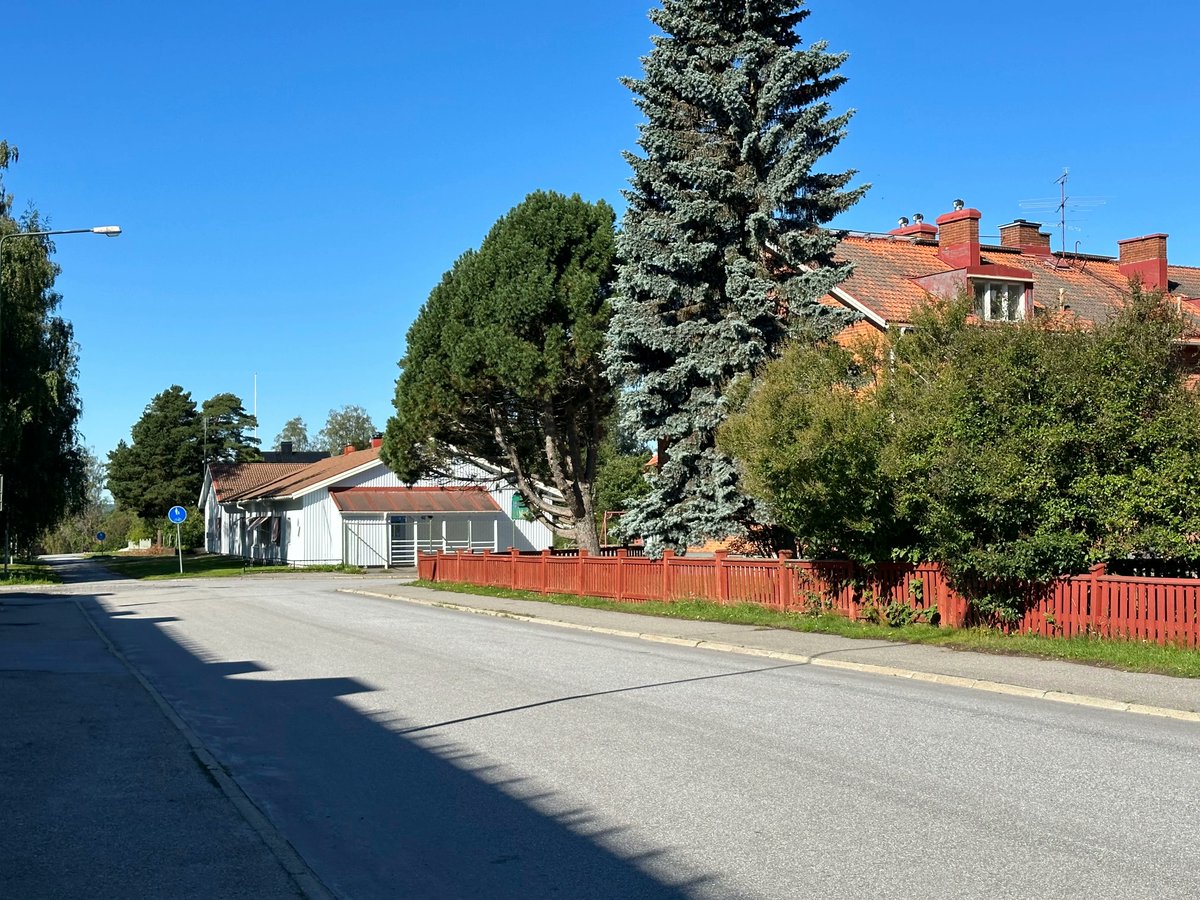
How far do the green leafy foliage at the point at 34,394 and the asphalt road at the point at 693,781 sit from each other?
1122 inches

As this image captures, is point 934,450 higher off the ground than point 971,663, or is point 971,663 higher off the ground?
point 934,450

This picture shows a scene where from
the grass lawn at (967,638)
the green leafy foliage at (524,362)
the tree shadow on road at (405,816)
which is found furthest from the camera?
the green leafy foliage at (524,362)

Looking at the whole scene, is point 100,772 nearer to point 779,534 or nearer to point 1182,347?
point 1182,347

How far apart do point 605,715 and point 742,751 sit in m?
2.14

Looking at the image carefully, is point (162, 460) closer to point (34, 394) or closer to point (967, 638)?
point (34, 394)

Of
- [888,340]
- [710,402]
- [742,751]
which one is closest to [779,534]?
[710,402]

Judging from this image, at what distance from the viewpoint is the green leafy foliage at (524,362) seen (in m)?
29.0

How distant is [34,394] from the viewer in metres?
38.8

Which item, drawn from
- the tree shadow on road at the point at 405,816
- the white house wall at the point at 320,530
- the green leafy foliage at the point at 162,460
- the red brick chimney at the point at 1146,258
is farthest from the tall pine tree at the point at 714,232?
the green leafy foliage at the point at 162,460

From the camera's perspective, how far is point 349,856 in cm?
631

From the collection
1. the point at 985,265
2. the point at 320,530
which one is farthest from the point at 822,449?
the point at 320,530

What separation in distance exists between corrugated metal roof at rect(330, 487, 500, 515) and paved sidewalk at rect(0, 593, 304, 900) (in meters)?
38.0

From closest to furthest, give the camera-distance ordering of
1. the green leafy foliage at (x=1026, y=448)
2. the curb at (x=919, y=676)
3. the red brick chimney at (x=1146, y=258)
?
the curb at (x=919, y=676) < the green leafy foliage at (x=1026, y=448) < the red brick chimney at (x=1146, y=258)

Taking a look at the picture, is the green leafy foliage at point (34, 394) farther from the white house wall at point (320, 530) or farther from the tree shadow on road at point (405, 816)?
the tree shadow on road at point (405, 816)
